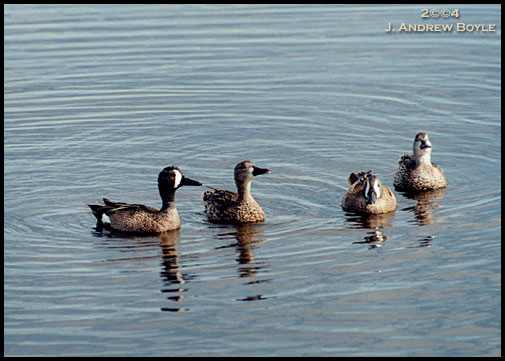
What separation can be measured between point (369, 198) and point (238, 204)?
6.87ft

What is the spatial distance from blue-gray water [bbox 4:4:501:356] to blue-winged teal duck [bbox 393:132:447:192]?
34cm

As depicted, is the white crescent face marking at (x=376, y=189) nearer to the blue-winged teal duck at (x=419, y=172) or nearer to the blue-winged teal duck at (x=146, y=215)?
the blue-winged teal duck at (x=419, y=172)

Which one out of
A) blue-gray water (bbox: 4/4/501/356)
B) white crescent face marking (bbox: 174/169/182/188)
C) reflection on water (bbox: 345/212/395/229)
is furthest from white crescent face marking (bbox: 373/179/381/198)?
white crescent face marking (bbox: 174/169/182/188)

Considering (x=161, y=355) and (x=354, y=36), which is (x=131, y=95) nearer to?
(x=354, y=36)

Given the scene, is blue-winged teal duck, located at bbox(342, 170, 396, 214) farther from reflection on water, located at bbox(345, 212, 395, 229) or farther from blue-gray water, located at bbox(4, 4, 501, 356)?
blue-gray water, located at bbox(4, 4, 501, 356)

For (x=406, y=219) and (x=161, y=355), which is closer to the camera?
(x=161, y=355)

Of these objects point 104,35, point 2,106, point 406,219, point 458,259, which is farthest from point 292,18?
point 458,259

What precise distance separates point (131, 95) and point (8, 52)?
6.07 m

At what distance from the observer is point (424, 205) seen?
15.7 m

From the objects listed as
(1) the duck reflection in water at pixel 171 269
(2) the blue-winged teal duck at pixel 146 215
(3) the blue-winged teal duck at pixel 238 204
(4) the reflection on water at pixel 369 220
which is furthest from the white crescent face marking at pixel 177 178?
(4) the reflection on water at pixel 369 220

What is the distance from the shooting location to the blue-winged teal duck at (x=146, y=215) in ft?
47.7

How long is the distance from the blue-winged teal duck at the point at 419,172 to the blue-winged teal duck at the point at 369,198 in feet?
3.24

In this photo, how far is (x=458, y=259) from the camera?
12.6 meters

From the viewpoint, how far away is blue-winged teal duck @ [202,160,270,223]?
1485cm
